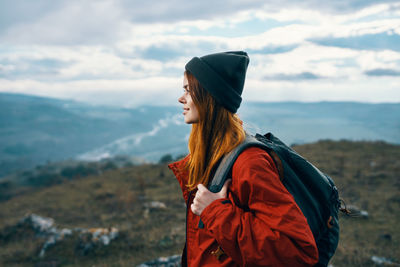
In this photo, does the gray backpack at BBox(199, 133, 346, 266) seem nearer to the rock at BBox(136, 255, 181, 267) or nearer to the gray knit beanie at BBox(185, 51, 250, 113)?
the gray knit beanie at BBox(185, 51, 250, 113)

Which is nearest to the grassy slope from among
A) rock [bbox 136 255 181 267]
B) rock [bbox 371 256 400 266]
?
rock [bbox 371 256 400 266]

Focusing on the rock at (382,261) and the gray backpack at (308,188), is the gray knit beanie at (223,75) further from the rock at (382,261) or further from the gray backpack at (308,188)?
the rock at (382,261)

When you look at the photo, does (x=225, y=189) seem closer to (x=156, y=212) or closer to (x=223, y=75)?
(x=223, y=75)

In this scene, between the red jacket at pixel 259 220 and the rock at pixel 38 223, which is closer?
the red jacket at pixel 259 220

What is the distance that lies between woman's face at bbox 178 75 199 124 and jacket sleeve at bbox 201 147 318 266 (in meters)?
0.49

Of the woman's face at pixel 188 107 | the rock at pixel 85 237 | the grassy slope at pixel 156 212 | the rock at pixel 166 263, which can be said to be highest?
the woman's face at pixel 188 107

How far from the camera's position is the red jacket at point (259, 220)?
1.38m

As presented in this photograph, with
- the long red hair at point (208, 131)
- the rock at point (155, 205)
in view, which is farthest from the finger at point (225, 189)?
the rock at point (155, 205)

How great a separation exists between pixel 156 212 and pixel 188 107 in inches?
334

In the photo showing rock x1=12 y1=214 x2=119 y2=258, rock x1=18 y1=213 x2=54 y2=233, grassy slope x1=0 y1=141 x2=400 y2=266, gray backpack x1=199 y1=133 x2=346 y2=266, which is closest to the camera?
gray backpack x1=199 y1=133 x2=346 y2=266

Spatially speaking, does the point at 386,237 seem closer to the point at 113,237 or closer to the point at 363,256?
the point at 363,256

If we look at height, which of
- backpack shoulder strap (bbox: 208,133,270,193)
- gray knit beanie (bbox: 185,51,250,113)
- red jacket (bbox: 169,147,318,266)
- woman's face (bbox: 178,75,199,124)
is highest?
gray knit beanie (bbox: 185,51,250,113)

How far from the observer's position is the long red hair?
1.80 meters

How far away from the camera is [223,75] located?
185 centimetres
